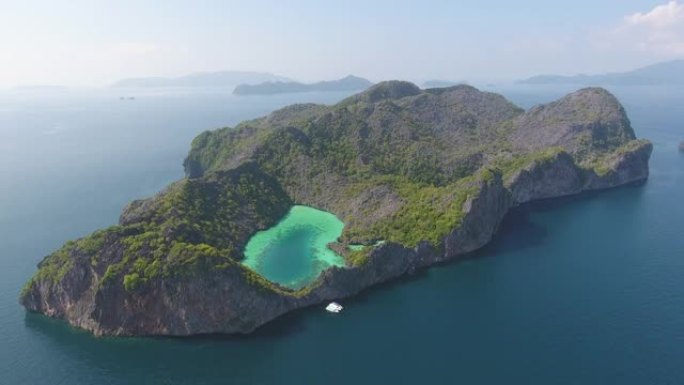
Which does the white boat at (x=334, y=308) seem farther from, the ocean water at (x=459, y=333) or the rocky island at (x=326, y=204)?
the rocky island at (x=326, y=204)

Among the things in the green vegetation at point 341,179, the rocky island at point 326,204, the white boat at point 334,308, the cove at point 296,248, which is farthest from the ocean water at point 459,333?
the cove at point 296,248

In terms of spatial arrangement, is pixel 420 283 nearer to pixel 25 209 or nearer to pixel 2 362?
pixel 2 362

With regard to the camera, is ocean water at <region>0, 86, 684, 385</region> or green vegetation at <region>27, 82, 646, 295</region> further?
green vegetation at <region>27, 82, 646, 295</region>

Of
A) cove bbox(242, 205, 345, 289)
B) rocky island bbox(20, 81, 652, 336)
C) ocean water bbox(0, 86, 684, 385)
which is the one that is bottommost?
ocean water bbox(0, 86, 684, 385)

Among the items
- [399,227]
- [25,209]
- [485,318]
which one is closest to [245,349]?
[485,318]

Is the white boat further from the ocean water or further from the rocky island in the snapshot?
the rocky island

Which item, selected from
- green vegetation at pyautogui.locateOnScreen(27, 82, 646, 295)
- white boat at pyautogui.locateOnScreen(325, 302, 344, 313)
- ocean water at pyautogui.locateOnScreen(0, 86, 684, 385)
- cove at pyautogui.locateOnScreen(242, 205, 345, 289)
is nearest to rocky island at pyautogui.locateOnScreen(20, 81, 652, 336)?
green vegetation at pyautogui.locateOnScreen(27, 82, 646, 295)
